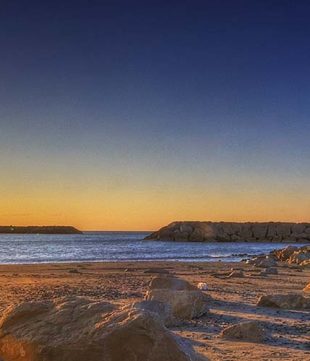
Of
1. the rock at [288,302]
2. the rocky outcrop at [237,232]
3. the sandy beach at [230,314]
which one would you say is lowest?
the sandy beach at [230,314]

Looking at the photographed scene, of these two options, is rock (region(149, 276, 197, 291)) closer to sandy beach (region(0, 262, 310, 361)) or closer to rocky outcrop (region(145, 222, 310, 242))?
sandy beach (region(0, 262, 310, 361))

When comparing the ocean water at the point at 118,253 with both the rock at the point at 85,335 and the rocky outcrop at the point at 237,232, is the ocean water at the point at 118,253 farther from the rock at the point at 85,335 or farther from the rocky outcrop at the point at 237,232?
the rocky outcrop at the point at 237,232

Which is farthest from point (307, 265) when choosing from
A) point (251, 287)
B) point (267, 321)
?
point (267, 321)

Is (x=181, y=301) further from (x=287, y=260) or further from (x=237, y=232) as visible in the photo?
(x=237, y=232)

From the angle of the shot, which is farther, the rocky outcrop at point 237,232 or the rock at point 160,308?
the rocky outcrop at point 237,232

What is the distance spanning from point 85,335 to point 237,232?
140m

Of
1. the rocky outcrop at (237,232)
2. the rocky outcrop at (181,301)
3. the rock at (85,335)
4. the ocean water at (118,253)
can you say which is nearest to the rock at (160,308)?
the rocky outcrop at (181,301)

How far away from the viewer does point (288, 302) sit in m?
12.8

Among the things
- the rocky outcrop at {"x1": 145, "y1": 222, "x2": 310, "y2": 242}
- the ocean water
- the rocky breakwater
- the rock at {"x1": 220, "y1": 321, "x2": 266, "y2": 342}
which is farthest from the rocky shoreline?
the rocky outcrop at {"x1": 145, "y1": 222, "x2": 310, "y2": 242}

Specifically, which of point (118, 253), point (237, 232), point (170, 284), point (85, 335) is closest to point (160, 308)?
point (170, 284)

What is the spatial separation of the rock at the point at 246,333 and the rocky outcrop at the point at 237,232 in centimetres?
12700

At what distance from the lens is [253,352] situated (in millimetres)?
8219

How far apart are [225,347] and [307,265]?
85.9 feet

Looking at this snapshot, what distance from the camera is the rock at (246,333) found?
9.08 m
